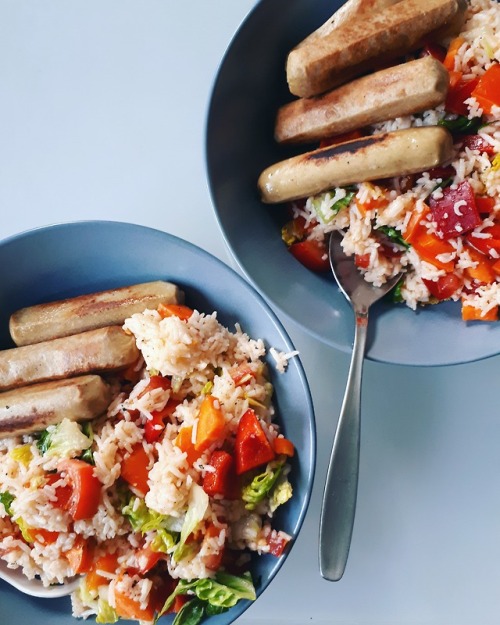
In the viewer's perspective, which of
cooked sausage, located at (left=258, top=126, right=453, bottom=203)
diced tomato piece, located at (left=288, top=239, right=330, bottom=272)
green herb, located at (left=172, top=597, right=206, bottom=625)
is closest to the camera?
cooked sausage, located at (left=258, top=126, right=453, bottom=203)

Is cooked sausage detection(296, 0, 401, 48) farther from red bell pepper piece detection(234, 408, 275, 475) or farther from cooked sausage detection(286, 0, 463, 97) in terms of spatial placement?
red bell pepper piece detection(234, 408, 275, 475)

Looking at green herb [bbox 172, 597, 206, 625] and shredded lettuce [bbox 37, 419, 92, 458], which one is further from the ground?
shredded lettuce [bbox 37, 419, 92, 458]

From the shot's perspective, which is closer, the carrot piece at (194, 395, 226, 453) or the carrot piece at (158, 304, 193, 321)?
the carrot piece at (194, 395, 226, 453)

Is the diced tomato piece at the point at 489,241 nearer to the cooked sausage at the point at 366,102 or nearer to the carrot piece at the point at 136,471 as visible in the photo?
the cooked sausage at the point at 366,102

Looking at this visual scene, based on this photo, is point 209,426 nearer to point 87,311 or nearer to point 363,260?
point 87,311

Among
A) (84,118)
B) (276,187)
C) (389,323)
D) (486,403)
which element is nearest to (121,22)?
(84,118)

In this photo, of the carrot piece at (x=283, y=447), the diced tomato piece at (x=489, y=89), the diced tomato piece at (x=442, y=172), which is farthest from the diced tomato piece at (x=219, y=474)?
the diced tomato piece at (x=489, y=89)

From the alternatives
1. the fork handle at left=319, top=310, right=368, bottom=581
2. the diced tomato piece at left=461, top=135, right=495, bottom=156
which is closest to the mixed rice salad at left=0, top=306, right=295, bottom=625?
the fork handle at left=319, top=310, right=368, bottom=581

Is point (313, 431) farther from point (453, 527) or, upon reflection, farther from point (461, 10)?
point (461, 10)

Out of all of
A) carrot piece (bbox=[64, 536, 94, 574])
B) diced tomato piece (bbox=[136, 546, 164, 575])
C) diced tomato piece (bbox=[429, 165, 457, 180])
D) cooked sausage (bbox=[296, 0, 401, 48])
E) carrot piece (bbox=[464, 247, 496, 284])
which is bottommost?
diced tomato piece (bbox=[136, 546, 164, 575])
